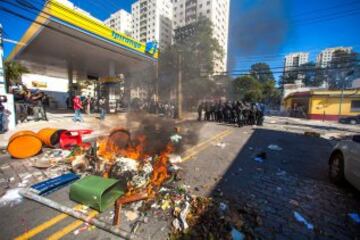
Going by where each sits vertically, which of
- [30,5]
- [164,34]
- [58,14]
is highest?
[164,34]

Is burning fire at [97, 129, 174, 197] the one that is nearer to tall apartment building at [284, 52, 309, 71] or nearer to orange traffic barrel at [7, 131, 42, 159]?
orange traffic barrel at [7, 131, 42, 159]

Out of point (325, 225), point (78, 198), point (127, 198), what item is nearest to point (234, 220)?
point (325, 225)

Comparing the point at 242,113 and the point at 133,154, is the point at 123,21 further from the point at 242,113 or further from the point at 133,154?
the point at 133,154

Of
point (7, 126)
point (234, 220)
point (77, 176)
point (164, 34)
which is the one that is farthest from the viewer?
point (164, 34)

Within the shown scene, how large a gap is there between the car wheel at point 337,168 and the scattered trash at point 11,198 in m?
6.03

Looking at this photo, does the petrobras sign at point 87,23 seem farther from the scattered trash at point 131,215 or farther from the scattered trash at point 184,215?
the scattered trash at point 184,215

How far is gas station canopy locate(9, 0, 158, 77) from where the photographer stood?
375 inches

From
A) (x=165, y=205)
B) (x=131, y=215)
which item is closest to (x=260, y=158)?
(x=165, y=205)

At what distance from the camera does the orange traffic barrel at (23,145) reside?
4.66 metres

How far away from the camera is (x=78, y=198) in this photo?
110 inches

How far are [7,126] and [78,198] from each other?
828 cm

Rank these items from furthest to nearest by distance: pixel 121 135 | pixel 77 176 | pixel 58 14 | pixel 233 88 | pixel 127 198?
pixel 233 88, pixel 58 14, pixel 121 135, pixel 77 176, pixel 127 198

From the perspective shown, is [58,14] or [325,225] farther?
[58,14]

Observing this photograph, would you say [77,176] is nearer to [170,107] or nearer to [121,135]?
[121,135]
